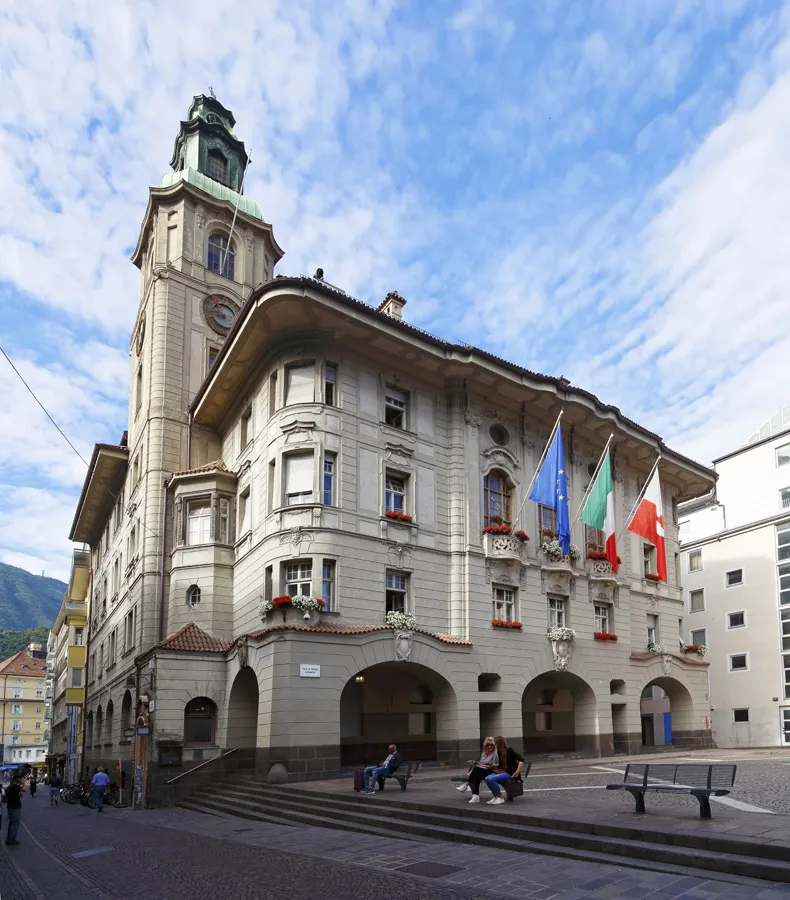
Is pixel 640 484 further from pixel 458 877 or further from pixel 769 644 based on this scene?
pixel 458 877

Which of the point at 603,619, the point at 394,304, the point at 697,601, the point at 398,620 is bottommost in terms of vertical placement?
the point at 398,620

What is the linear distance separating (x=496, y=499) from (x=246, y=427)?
1091 centimetres

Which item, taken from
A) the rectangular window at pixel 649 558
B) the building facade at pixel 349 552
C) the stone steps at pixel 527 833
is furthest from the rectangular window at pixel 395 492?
the rectangular window at pixel 649 558

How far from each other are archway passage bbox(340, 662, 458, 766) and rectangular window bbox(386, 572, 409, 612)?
212cm

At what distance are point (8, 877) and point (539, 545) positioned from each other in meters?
24.5

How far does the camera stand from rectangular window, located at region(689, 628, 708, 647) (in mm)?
57781

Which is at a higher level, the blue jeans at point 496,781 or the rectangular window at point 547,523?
the rectangular window at point 547,523

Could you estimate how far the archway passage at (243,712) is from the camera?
29906 millimetres

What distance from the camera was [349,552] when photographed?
94.6 feet

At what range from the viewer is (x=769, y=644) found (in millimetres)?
53031

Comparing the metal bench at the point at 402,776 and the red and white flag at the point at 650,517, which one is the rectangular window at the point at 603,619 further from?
the metal bench at the point at 402,776

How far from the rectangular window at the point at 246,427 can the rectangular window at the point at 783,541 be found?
3611 centimetres

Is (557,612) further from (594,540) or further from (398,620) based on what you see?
(398,620)

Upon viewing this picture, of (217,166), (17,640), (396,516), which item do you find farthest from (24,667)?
(396,516)
